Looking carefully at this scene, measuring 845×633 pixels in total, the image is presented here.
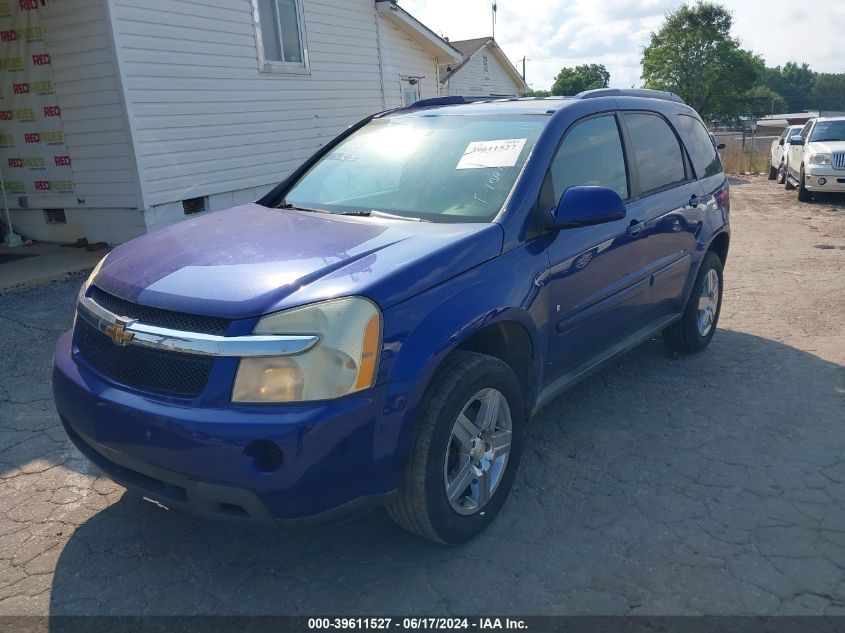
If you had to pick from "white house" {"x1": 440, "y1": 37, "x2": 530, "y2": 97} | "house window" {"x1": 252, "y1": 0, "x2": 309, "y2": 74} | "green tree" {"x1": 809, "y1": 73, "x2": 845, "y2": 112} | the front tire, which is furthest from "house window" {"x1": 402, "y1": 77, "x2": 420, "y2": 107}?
"green tree" {"x1": 809, "y1": 73, "x2": 845, "y2": 112}

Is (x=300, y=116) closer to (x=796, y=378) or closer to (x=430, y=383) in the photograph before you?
(x=796, y=378)

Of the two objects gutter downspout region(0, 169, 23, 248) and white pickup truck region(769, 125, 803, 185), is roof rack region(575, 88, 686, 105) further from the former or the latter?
white pickup truck region(769, 125, 803, 185)

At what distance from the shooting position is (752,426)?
4.11 meters

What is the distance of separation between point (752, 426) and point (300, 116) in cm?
959

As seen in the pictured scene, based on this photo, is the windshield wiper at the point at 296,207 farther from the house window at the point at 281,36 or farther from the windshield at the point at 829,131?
the windshield at the point at 829,131

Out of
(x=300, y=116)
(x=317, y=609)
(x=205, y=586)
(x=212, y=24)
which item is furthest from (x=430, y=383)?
(x=300, y=116)

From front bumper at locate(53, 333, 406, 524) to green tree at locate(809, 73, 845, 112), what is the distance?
11429 centimetres

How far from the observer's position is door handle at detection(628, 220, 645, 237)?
399cm

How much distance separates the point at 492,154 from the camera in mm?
3568

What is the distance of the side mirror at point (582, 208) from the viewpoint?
10.6ft

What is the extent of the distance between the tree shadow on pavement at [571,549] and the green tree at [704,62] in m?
41.2

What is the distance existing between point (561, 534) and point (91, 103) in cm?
806

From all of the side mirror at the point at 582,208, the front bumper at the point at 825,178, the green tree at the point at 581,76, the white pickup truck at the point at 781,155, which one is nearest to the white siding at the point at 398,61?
the front bumper at the point at 825,178

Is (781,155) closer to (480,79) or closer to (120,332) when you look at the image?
(480,79)
